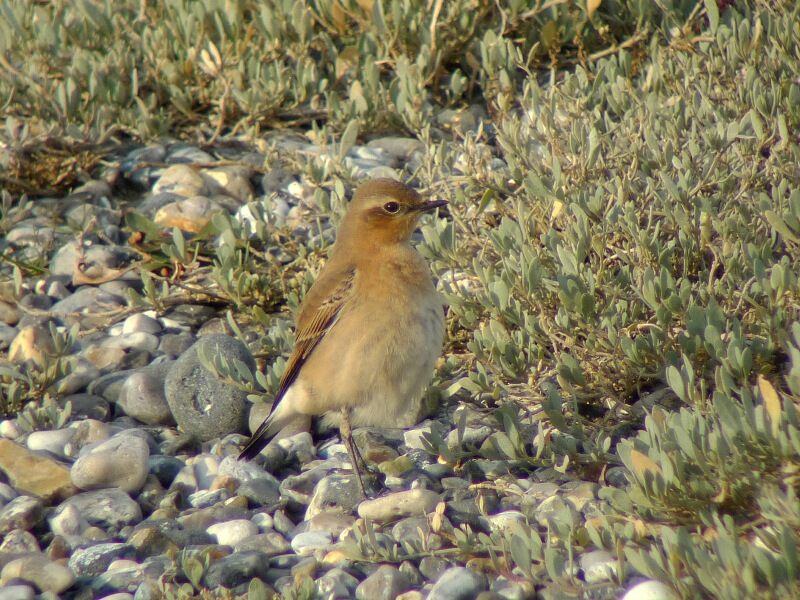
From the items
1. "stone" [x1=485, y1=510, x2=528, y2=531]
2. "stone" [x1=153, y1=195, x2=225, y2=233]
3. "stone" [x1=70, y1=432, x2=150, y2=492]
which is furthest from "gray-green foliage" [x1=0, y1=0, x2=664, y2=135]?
"stone" [x1=485, y1=510, x2=528, y2=531]

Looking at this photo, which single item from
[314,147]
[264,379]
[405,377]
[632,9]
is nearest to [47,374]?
[264,379]

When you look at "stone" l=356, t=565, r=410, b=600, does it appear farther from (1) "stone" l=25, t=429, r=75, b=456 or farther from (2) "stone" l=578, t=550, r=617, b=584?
(1) "stone" l=25, t=429, r=75, b=456

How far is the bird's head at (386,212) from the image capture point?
5.82 meters

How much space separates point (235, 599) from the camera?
13.4 ft

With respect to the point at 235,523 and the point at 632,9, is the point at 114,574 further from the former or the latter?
the point at 632,9

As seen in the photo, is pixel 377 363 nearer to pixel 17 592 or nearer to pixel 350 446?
pixel 350 446

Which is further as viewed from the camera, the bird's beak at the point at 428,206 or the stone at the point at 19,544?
the bird's beak at the point at 428,206

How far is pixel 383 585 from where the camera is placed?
162 inches

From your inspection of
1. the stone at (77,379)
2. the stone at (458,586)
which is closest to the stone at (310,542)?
the stone at (458,586)

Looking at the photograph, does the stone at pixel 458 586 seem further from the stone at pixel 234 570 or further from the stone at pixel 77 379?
the stone at pixel 77 379

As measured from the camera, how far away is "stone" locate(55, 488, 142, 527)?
4.93 meters

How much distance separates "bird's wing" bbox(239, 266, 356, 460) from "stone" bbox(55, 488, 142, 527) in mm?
763

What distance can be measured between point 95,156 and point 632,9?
14.4 ft

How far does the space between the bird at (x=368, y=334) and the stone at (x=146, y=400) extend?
0.76 metres
